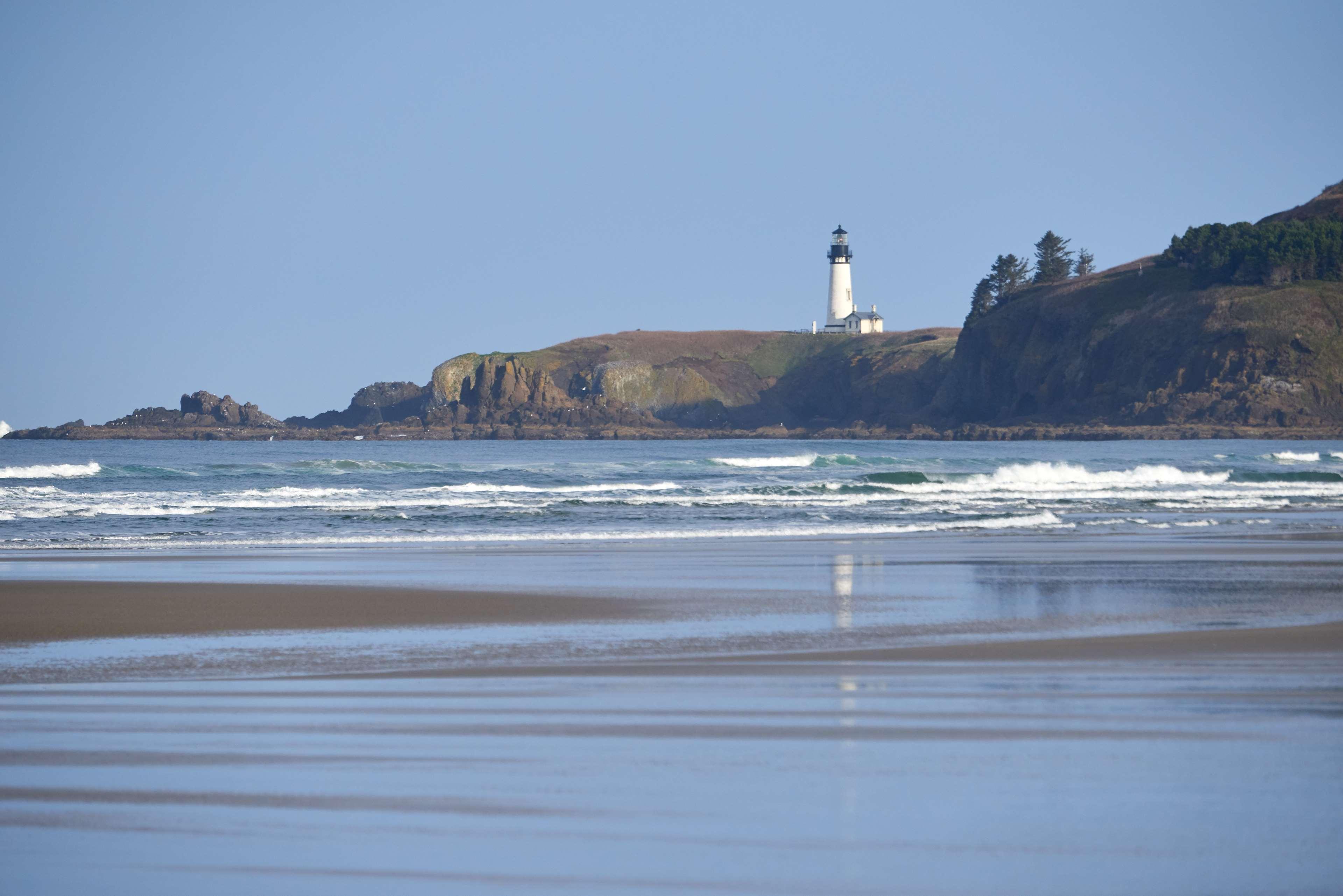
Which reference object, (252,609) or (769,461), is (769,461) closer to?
(769,461)

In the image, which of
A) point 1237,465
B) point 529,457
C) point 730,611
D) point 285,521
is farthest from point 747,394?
point 730,611

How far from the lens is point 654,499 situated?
2352 cm

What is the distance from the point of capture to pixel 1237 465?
39.8 m

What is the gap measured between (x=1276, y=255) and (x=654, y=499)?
260 ft

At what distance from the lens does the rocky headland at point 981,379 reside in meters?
81.2

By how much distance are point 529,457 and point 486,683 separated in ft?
166

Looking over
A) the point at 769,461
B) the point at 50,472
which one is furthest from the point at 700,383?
the point at 50,472

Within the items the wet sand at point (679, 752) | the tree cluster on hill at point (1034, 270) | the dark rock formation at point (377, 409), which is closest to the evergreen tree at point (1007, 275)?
the tree cluster on hill at point (1034, 270)

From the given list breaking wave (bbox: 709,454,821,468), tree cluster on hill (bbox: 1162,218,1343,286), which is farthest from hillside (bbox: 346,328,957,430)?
breaking wave (bbox: 709,454,821,468)

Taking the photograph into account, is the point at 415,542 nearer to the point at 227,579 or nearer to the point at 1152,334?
the point at 227,579

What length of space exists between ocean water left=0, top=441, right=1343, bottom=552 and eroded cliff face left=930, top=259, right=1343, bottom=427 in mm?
33064

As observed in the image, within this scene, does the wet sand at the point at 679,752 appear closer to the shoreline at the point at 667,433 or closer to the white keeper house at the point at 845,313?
the shoreline at the point at 667,433

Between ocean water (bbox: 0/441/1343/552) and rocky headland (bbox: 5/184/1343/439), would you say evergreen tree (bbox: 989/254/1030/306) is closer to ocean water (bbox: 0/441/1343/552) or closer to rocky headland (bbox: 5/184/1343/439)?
rocky headland (bbox: 5/184/1343/439)

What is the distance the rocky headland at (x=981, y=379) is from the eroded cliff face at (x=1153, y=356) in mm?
150
